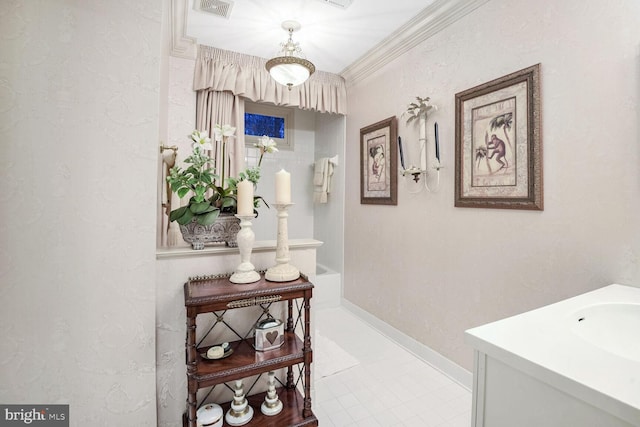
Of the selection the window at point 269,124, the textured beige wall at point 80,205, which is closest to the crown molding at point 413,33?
the window at point 269,124

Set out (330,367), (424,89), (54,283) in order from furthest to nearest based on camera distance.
Answer: 1. (424,89)
2. (330,367)
3. (54,283)

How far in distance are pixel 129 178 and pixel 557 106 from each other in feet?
6.49

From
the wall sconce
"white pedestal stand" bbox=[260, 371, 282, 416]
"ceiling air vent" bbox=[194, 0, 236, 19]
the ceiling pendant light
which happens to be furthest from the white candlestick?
"white pedestal stand" bbox=[260, 371, 282, 416]

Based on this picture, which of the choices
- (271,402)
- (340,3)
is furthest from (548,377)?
(340,3)

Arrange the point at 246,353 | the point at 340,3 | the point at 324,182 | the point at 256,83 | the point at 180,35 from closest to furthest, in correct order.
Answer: the point at 246,353 < the point at 340,3 < the point at 180,35 < the point at 256,83 < the point at 324,182

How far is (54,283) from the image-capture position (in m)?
1.10

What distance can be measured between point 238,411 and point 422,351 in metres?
1.45

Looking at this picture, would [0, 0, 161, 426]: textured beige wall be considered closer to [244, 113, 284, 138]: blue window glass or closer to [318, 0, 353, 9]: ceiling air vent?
[318, 0, 353, 9]: ceiling air vent

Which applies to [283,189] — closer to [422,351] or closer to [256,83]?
[422,351]

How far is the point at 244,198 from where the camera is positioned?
132cm

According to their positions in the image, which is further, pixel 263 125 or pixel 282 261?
pixel 263 125

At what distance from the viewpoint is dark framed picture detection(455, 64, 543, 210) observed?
1.55 meters

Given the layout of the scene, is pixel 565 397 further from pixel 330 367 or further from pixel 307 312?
pixel 330 367

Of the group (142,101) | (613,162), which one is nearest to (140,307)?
(142,101)
